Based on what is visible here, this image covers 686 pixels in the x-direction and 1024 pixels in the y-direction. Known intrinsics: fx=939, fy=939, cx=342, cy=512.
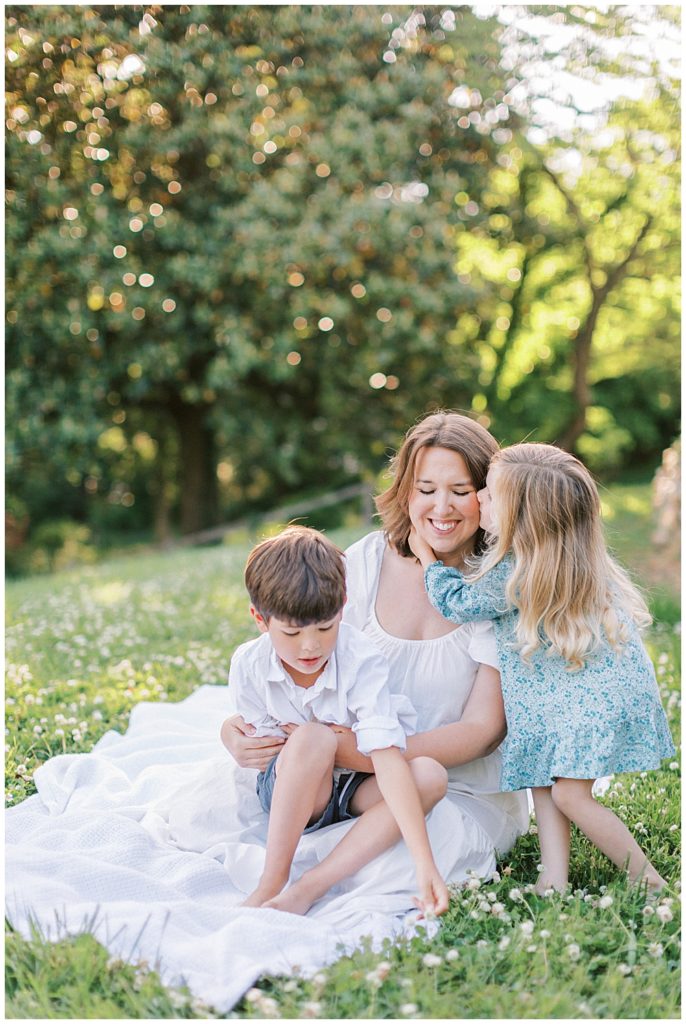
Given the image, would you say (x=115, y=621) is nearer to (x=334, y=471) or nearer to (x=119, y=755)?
(x=119, y=755)

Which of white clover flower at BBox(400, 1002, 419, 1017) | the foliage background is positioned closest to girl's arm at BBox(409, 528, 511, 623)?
white clover flower at BBox(400, 1002, 419, 1017)

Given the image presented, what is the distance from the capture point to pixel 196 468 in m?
17.6

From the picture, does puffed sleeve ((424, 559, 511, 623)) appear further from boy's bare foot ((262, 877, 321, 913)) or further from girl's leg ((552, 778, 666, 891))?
boy's bare foot ((262, 877, 321, 913))

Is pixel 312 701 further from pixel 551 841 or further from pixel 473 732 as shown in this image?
pixel 551 841

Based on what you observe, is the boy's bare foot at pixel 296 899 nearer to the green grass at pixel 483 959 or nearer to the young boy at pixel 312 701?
the young boy at pixel 312 701

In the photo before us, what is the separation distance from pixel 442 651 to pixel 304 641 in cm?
66

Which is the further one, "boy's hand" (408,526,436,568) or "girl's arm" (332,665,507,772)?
"boy's hand" (408,526,436,568)

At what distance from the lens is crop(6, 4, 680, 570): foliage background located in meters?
11.7

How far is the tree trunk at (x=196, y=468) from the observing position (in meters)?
17.3

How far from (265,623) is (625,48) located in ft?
31.9

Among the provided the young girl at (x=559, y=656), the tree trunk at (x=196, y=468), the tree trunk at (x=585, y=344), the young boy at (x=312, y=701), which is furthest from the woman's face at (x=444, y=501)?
the tree trunk at (x=585, y=344)

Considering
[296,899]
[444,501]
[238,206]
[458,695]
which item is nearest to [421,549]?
[444,501]

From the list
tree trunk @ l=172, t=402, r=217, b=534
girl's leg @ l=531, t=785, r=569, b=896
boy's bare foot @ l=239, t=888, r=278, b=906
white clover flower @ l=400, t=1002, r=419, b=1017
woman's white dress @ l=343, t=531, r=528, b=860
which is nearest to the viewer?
white clover flower @ l=400, t=1002, r=419, b=1017

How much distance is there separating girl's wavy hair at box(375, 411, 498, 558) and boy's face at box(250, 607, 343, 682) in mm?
709
